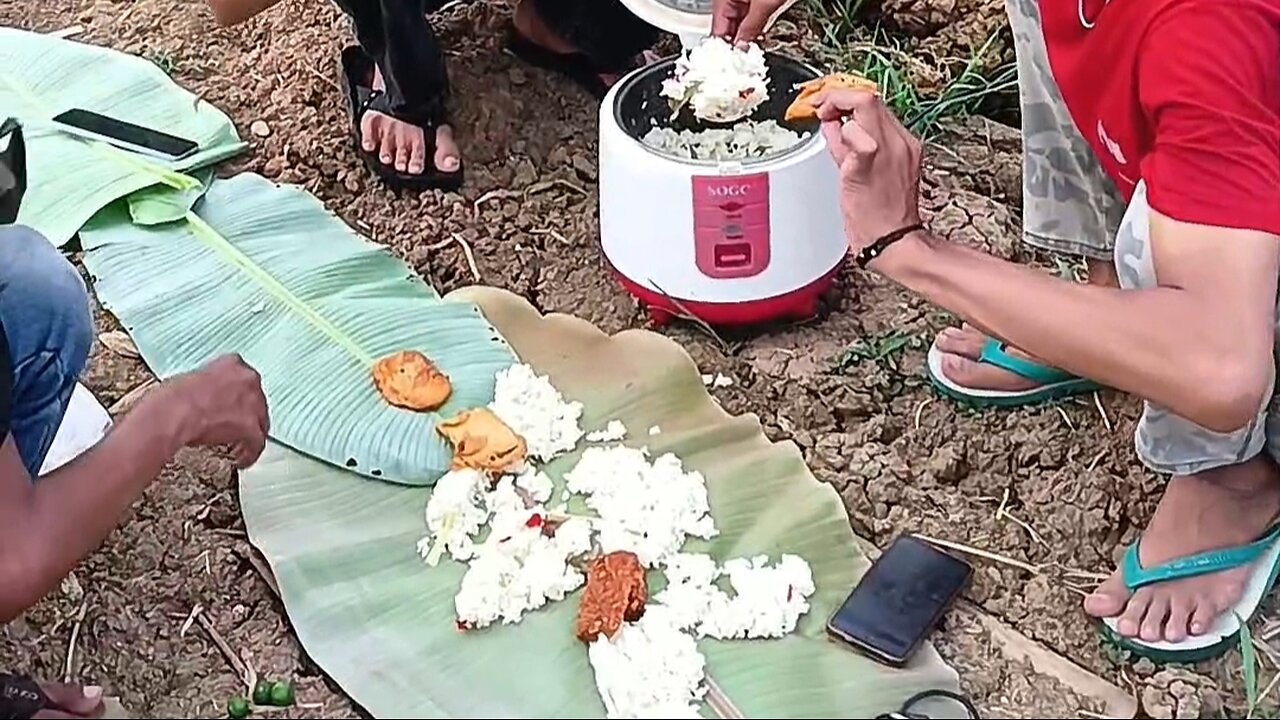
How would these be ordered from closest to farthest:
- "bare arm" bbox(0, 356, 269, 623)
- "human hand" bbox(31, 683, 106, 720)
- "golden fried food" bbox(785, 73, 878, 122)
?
1. "bare arm" bbox(0, 356, 269, 623)
2. "human hand" bbox(31, 683, 106, 720)
3. "golden fried food" bbox(785, 73, 878, 122)

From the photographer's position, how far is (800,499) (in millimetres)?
1740

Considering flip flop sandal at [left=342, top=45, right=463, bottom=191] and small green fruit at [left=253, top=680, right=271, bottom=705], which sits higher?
flip flop sandal at [left=342, top=45, right=463, bottom=191]

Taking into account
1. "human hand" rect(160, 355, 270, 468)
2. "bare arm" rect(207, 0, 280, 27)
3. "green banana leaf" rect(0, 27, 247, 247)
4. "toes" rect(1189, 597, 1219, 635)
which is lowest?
"toes" rect(1189, 597, 1219, 635)

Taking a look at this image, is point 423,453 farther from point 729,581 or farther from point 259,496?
point 729,581

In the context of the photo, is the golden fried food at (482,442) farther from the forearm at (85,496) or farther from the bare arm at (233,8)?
the bare arm at (233,8)

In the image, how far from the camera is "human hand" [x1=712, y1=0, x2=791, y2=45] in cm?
188

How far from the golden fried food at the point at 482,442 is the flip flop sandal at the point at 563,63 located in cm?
75

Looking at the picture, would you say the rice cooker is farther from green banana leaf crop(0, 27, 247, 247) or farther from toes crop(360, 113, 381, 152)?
green banana leaf crop(0, 27, 247, 247)

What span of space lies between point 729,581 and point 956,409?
0.44 m

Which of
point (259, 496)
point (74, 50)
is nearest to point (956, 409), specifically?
point (259, 496)

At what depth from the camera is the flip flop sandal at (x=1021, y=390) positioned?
74.9 inches

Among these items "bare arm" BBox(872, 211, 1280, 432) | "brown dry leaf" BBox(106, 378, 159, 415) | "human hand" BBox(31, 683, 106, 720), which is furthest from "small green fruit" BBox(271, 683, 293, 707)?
"bare arm" BBox(872, 211, 1280, 432)

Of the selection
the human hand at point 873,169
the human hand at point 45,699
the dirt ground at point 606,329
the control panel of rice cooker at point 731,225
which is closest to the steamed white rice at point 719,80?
the control panel of rice cooker at point 731,225

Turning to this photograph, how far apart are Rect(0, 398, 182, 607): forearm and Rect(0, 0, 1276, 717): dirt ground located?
255mm
